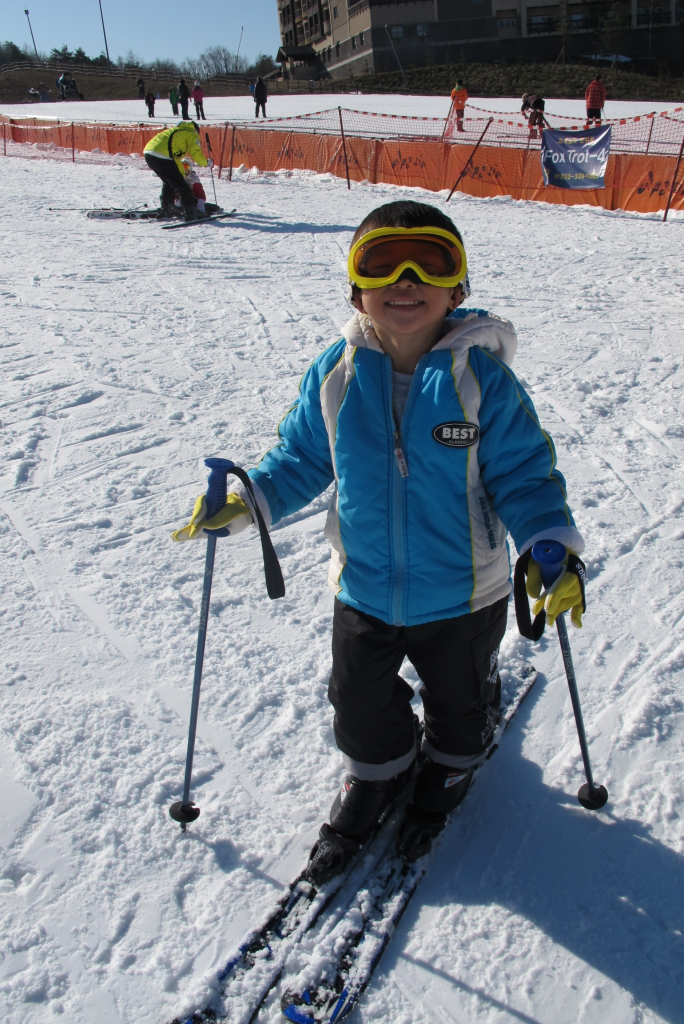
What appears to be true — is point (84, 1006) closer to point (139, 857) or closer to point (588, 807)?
point (139, 857)

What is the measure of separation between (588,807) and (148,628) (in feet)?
5.86

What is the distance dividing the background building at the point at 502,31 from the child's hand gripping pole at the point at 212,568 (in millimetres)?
56757

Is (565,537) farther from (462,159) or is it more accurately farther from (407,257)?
(462,159)

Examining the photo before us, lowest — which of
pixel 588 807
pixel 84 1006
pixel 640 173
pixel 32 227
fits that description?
pixel 84 1006

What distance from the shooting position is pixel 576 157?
39.2 ft

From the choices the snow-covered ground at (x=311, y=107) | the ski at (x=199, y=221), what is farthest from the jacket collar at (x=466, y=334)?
the snow-covered ground at (x=311, y=107)

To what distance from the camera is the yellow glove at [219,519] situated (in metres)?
1.85

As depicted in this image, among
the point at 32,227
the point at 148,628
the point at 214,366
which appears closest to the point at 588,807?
the point at 148,628

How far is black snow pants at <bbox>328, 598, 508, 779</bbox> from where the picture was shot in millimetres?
1859

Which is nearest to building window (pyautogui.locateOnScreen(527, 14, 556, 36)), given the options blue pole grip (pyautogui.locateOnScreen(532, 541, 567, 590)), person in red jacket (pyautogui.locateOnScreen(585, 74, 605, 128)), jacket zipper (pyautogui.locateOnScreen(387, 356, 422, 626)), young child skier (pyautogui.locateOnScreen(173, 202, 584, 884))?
person in red jacket (pyautogui.locateOnScreen(585, 74, 605, 128))

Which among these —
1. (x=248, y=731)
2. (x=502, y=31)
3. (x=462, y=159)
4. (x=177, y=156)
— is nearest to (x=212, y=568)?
(x=248, y=731)

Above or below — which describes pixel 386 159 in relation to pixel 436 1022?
above

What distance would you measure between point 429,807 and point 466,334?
132 centimetres

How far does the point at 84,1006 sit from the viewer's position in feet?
5.36
